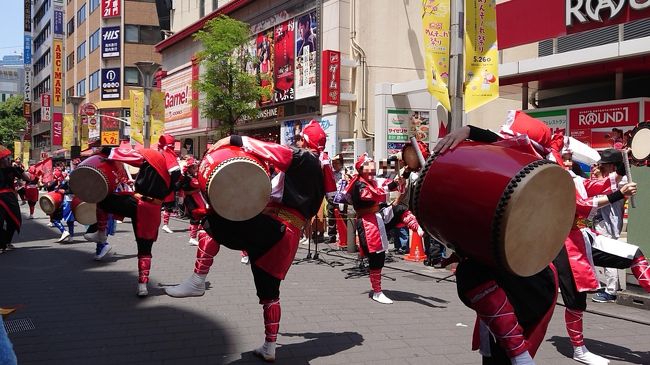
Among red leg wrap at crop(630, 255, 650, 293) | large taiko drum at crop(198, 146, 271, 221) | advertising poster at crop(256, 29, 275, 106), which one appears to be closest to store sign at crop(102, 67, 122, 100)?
advertising poster at crop(256, 29, 275, 106)

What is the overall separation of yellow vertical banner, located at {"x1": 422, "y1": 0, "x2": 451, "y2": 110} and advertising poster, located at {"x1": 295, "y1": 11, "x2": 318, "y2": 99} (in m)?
7.12

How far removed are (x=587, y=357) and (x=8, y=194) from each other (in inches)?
386

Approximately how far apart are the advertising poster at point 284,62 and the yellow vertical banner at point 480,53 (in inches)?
409

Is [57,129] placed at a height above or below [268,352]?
above

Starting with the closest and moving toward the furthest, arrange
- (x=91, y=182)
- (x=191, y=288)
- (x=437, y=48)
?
(x=191, y=288) → (x=91, y=182) → (x=437, y=48)

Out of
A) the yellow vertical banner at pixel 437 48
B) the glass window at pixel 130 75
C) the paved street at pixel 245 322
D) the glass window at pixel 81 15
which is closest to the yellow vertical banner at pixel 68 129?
the glass window at pixel 130 75

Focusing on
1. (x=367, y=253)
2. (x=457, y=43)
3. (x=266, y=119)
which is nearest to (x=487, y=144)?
(x=367, y=253)

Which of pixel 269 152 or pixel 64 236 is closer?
pixel 269 152

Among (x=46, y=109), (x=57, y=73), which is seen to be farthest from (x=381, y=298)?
(x=46, y=109)

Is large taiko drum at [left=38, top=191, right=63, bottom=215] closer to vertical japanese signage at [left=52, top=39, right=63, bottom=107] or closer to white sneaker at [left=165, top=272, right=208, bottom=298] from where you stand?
white sneaker at [left=165, top=272, right=208, bottom=298]

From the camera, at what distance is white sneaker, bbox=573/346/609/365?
443 centimetres

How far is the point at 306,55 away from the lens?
60.2ft

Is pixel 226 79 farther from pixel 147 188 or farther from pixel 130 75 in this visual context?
pixel 130 75

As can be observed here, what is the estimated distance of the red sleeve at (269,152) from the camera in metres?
4.13
